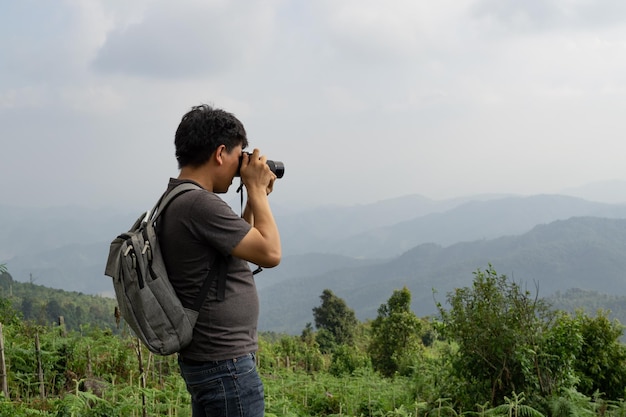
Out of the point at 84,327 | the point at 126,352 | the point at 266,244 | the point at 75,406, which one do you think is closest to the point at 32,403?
the point at 75,406

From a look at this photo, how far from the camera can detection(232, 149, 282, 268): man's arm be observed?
2.03m

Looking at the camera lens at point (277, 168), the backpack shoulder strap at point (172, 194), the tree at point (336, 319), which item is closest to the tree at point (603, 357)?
the camera lens at point (277, 168)

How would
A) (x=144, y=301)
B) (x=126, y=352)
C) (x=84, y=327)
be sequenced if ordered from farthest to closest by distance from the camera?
(x=84, y=327) < (x=126, y=352) < (x=144, y=301)

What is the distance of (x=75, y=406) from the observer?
404 centimetres

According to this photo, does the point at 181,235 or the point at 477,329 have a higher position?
the point at 181,235

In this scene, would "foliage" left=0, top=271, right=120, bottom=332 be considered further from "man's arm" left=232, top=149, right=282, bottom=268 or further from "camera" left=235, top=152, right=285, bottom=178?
"man's arm" left=232, top=149, right=282, bottom=268

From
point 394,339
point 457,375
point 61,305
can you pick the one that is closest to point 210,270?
point 457,375

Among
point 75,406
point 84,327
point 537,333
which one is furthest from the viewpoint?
point 84,327

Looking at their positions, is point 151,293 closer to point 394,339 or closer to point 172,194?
point 172,194

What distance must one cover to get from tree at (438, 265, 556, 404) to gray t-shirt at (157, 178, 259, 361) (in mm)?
3671

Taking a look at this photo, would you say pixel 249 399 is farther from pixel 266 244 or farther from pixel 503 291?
pixel 503 291

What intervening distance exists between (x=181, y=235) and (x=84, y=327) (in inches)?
329

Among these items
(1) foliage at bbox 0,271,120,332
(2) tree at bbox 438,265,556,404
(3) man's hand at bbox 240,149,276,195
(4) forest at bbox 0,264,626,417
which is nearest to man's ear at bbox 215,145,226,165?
(3) man's hand at bbox 240,149,276,195

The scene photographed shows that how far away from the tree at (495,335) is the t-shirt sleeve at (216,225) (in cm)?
382
